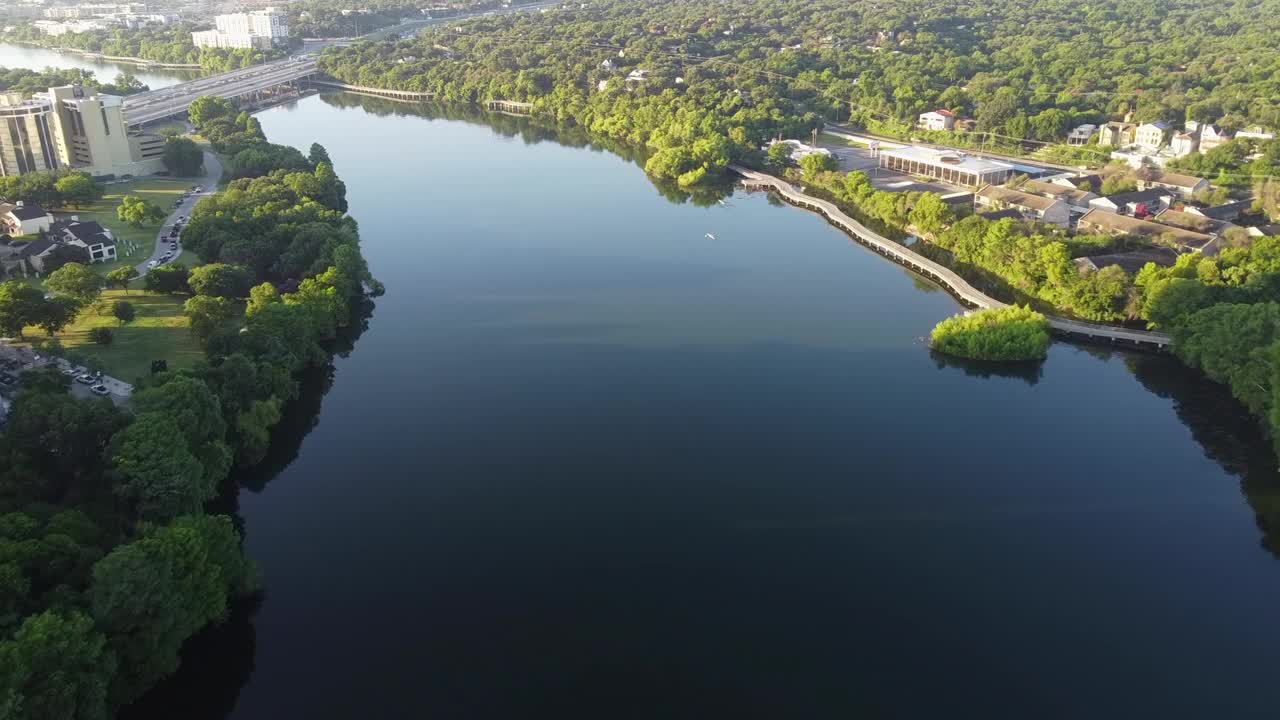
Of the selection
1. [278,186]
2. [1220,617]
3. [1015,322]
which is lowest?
[1220,617]

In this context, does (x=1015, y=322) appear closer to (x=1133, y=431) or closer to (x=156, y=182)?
(x=1133, y=431)

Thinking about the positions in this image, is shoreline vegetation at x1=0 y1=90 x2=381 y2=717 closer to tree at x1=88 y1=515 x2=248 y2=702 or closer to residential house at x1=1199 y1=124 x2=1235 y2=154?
tree at x1=88 y1=515 x2=248 y2=702

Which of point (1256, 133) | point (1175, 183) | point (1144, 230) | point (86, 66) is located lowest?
point (1144, 230)

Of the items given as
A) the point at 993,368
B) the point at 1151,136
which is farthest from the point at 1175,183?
the point at 993,368

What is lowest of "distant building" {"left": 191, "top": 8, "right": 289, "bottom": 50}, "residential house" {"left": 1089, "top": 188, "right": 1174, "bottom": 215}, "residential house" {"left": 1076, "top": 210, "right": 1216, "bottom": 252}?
"residential house" {"left": 1076, "top": 210, "right": 1216, "bottom": 252}

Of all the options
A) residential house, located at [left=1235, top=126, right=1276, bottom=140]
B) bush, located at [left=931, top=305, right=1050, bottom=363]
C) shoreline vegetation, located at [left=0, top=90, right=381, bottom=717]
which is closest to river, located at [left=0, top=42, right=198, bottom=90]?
shoreline vegetation, located at [left=0, top=90, right=381, bottom=717]

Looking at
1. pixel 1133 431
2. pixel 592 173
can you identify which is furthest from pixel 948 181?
pixel 1133 431

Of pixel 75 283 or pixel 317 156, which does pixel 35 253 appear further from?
pixel 317 156
